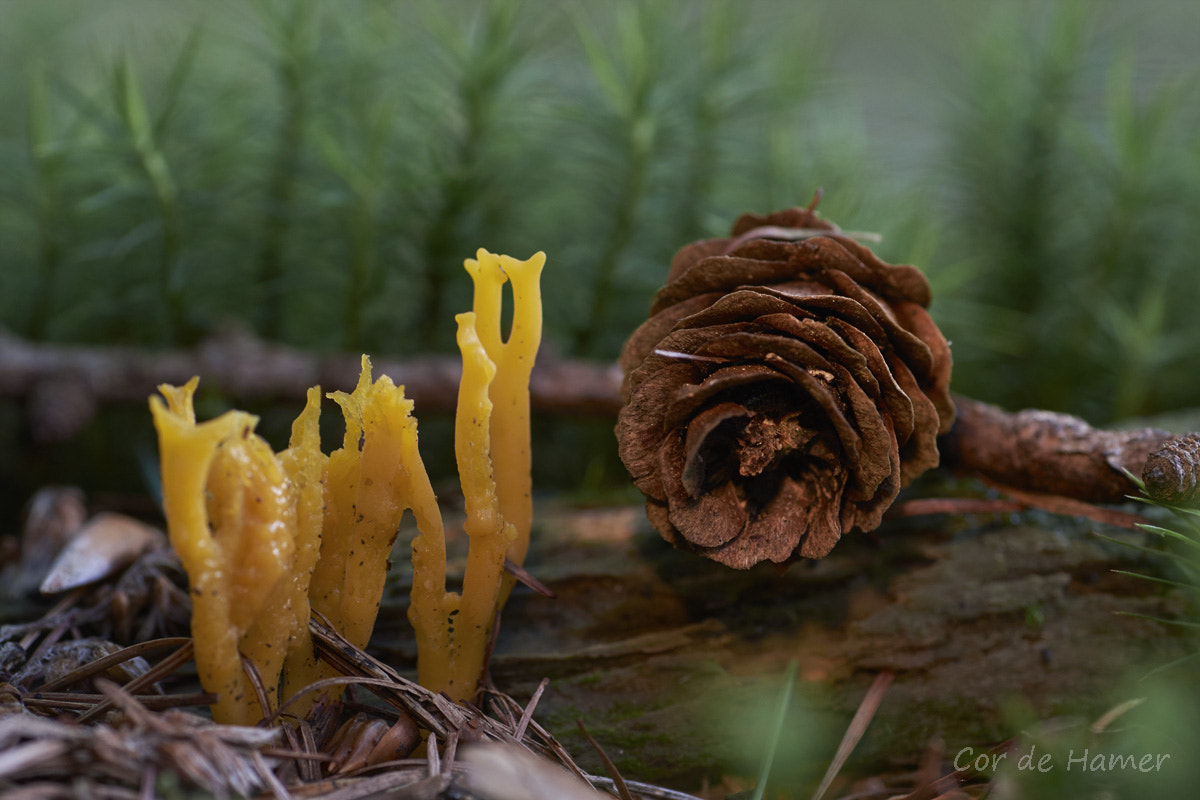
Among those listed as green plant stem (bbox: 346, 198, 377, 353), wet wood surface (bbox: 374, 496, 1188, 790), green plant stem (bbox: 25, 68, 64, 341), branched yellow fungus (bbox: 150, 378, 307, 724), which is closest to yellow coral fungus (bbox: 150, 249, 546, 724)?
branched yellow fungus (bbox: 150, 378, 307, 724)

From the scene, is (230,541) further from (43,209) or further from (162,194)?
(43,209)

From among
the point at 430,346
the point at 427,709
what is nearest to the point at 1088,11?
the point at 430,346

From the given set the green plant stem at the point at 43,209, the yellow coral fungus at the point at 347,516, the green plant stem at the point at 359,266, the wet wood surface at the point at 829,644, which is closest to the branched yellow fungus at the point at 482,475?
the yellow coral fungus at the point at 347,516

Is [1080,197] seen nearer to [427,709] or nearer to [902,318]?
[902,318]

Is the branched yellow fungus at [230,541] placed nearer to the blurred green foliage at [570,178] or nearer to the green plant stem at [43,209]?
the blurred green foliage at [570,178]

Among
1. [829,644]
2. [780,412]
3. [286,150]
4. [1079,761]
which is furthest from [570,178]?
[1079,761]

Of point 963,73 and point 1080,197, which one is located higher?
point 963,73
